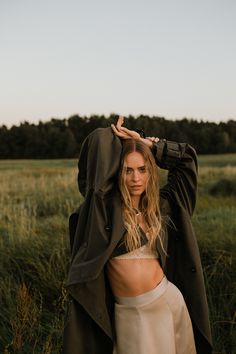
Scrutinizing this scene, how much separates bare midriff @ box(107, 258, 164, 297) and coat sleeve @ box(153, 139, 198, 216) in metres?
0.39

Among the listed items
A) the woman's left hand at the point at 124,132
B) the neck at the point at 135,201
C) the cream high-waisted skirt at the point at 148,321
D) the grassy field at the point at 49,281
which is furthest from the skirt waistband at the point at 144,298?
the woman's left hand at the point at 124,132

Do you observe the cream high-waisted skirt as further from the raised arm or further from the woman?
the raised arm

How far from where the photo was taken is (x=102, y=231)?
2.11 metres

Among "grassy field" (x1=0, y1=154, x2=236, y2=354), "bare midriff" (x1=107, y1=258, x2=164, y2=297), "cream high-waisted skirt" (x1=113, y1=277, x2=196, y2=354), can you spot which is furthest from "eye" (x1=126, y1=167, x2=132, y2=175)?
"grassy field" (x1=0, y1=154, x2=236, y2=354)

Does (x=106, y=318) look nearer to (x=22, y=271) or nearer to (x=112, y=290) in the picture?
(x=112, y=290)

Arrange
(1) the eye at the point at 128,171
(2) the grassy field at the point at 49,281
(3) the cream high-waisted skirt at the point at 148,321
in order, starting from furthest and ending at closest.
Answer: (2) the grassy field at the point at 49,281 → (1) the eye at the point at 128,171 → (3) the cream high-waisted skirt at the point at 148,321

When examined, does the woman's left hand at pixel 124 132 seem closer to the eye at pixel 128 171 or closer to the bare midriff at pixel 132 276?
the eye at pixel 128 171

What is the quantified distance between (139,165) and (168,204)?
325 mm

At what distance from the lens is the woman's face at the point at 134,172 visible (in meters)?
2.20

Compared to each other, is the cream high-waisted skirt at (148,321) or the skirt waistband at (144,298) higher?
the skirt waistband at (144,298)

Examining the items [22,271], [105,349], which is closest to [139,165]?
[105,349]

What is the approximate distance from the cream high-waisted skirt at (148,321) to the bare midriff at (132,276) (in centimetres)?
3

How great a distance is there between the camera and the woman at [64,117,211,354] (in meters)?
2.12

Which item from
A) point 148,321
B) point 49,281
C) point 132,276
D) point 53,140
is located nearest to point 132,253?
point 132,276
